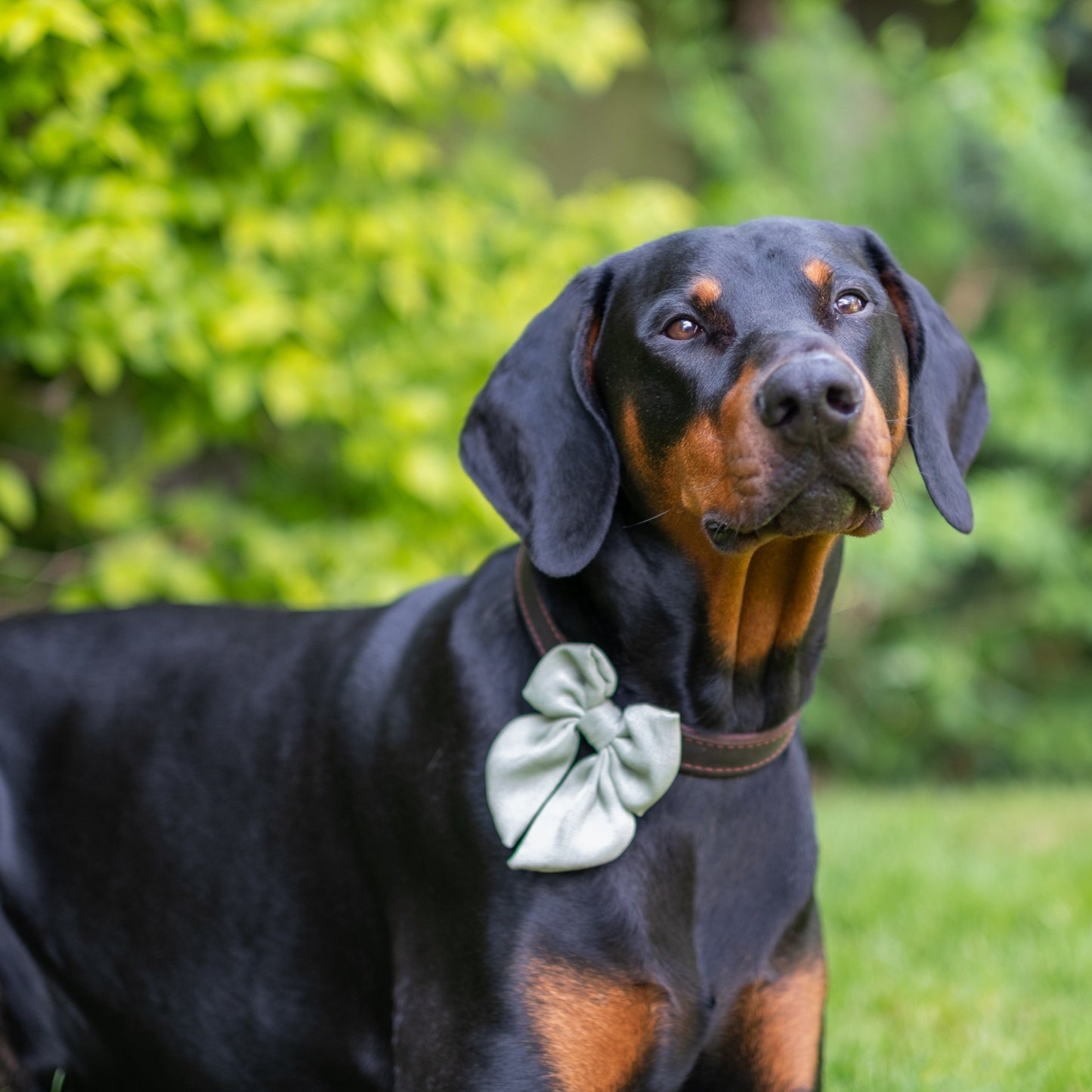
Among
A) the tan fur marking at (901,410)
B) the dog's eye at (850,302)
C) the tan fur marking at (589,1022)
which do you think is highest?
the dog's eye at (850,302)

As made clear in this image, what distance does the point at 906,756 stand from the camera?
7.97 meters

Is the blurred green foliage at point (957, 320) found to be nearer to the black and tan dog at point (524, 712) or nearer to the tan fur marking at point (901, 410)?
the tan fur marking at point (901, 410)

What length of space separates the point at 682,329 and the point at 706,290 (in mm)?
78

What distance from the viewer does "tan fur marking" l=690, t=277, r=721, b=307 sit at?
2.31m

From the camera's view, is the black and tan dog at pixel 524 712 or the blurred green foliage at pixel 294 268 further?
the blurred green foliage at pixel 294 268

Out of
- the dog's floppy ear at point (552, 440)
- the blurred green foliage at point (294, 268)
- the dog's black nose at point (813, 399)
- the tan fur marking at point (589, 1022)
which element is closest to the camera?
the dog's black nose at point (813, 399)

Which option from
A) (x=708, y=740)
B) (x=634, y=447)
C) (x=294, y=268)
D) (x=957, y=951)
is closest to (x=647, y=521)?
(x=634, y=447)

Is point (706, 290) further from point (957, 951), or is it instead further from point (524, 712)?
point (957, 951)

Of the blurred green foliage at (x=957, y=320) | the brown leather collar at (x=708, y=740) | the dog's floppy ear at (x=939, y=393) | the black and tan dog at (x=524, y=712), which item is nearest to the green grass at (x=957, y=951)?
the black and tan dog at (x=524, y=712)

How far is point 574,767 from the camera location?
2318mm

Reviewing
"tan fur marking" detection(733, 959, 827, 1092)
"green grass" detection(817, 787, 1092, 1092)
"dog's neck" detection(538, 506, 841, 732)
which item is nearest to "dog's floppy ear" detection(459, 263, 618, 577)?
"dog's neck" detection(538, 506, 841, 732)

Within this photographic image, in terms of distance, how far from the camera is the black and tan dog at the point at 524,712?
2.15 metres

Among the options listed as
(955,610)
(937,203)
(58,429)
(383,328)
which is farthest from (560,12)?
(955,610)

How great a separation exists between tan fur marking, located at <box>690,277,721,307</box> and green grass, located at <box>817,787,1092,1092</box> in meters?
1.72
